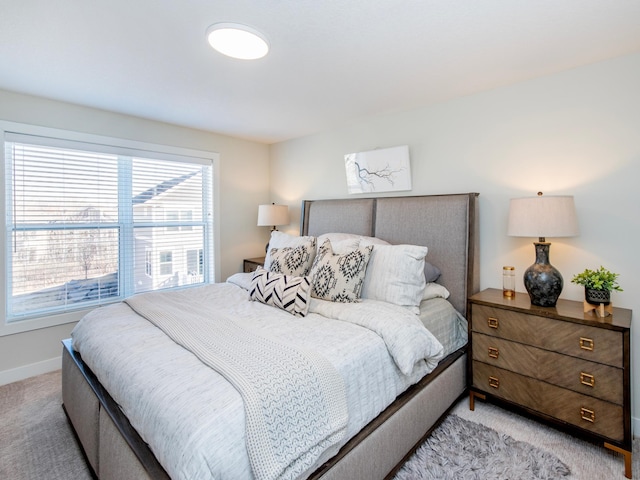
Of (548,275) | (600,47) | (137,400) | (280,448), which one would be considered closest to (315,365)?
(280,448)

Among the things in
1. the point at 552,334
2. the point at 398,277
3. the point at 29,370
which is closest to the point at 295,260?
the point at 398,277

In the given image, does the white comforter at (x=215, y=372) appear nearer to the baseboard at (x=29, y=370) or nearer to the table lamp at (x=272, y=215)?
the baseboard at (x=29, y=370)

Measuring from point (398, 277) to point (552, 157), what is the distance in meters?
1.37

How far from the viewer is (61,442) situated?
74.5 inches

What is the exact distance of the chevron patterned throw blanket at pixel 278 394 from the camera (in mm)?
1041

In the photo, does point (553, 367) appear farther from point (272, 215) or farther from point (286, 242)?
point (272, 215)

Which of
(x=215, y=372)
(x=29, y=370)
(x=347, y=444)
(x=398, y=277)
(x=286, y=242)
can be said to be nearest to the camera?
(x=215, y=372)

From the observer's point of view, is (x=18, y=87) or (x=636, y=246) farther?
(x=18, y=87)

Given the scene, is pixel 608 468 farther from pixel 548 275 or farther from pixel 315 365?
pixel 315 365

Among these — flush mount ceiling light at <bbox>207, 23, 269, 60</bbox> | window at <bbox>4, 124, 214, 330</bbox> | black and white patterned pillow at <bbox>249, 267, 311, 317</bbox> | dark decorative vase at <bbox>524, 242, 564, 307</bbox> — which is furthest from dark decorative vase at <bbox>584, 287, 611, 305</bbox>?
window at <bbox>4, 124, 214, 330</bbox>

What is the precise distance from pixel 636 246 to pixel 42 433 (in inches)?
151

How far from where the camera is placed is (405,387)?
1691 millimetres

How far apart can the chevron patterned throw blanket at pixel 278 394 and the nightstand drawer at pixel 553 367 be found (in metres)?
1.29

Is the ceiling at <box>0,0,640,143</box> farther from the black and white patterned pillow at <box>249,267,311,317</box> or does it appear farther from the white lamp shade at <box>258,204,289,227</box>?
the black and white patterned pillow at <box>249,267,311,317</box>
